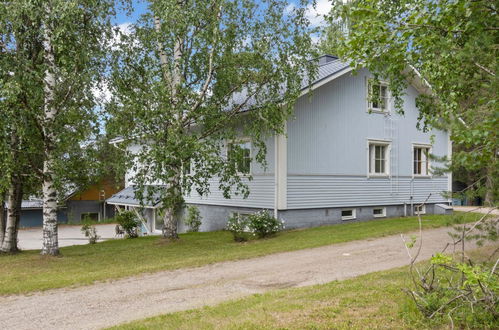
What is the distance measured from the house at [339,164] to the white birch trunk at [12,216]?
3.75 metres

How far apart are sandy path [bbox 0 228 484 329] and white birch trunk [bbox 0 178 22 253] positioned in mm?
6551

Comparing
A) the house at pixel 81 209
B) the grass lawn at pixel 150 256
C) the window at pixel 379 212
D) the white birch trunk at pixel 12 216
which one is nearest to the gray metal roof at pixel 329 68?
the grass lawn at pixel 150 256

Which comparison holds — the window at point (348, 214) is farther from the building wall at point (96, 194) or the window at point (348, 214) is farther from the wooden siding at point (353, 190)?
the building wall at point (96, 194)

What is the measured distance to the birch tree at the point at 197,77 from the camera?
12820 mm

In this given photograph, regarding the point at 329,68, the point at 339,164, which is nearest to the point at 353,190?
the point at 339,164

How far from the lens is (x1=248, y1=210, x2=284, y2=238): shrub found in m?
14.9

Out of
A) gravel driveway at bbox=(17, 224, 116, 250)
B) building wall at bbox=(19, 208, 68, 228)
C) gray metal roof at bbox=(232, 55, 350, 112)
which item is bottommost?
gravel driveway at bbox=(17, 224, 116, 250)

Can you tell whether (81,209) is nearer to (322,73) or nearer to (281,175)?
(281,175)

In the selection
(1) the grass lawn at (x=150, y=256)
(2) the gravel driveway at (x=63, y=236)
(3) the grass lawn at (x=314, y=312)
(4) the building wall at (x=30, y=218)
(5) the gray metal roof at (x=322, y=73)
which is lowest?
(2) the gravel driveway at (x=63, y=236)

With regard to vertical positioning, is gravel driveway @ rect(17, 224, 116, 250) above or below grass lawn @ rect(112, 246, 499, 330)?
below

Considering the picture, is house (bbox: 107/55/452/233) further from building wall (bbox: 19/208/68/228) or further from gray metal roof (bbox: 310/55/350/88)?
building wall (bbox: 19/208/68/228)

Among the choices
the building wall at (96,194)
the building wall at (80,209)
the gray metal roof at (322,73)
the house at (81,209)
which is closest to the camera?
the gray metal roof at (322,73)

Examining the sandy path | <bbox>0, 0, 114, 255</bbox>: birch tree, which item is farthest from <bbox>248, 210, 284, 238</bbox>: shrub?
<bbox>0, 0, 114, 255</bbox>: birch tree

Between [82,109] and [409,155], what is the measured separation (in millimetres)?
14669
